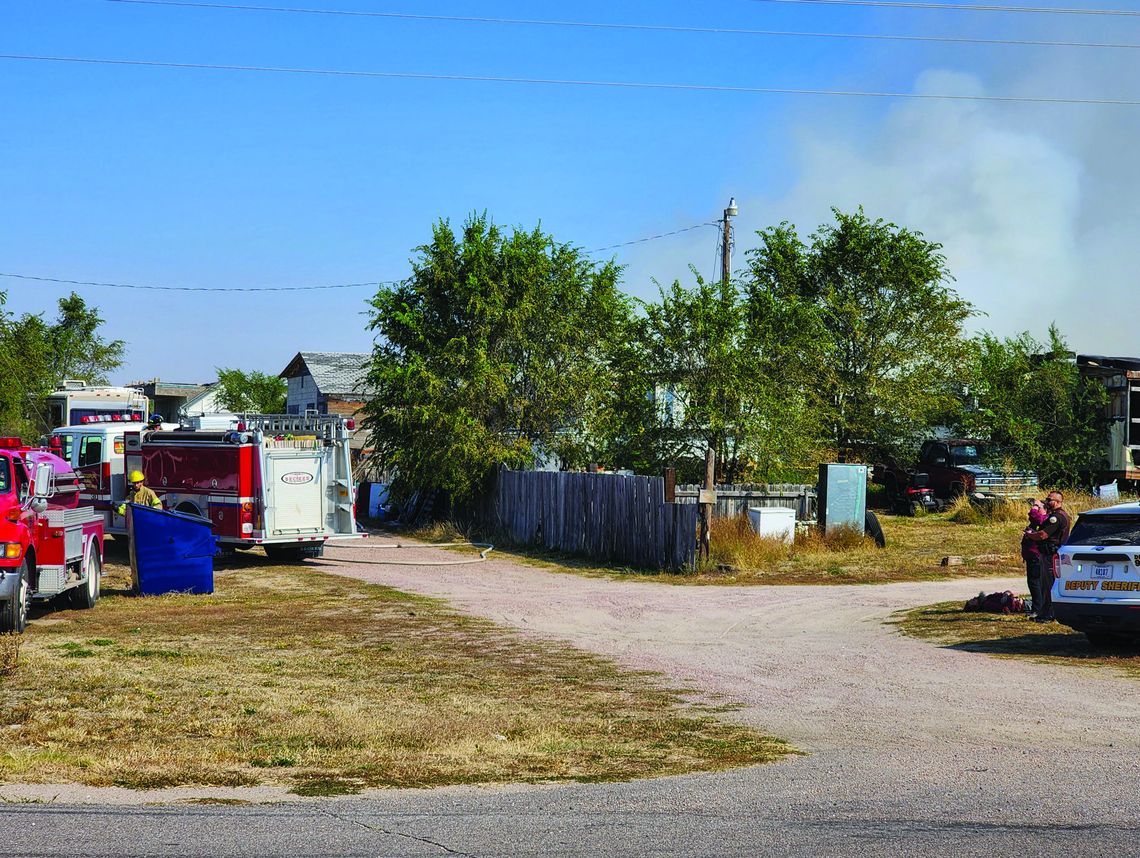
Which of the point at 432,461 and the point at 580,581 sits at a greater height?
the point at 432,461

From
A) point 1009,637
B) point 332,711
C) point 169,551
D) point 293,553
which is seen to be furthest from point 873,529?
point 332,711

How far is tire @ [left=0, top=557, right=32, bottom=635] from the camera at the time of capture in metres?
15.2

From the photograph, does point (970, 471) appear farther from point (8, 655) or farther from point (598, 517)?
point (8, 655)

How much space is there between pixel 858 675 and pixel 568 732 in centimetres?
429

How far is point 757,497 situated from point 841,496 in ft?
5.98

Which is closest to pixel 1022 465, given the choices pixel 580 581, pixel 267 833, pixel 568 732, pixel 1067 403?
pixel 1067 403

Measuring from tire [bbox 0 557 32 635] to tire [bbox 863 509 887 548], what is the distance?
1820cm

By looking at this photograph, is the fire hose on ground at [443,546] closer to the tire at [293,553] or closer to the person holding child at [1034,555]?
the tire at [293,553]

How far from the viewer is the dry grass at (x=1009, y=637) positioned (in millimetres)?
14273

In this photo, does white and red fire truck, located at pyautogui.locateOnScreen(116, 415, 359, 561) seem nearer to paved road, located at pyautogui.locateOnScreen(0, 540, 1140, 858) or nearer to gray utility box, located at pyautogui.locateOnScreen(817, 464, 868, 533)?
gray utility box, located at pyautogui.locateOnScreen(817, 464, 868, 533)

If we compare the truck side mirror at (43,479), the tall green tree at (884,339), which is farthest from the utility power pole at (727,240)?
the truck side mirror at (43,479)

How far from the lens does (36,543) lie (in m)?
16.4

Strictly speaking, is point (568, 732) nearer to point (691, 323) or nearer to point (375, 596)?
point (375, 596)

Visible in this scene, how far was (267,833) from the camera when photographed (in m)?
7.12
